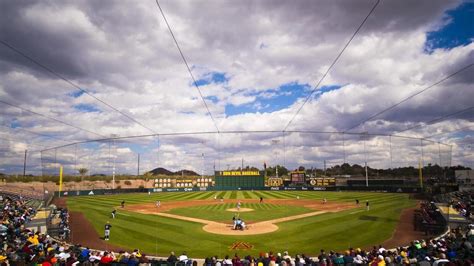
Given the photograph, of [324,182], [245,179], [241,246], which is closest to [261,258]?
[241,246]

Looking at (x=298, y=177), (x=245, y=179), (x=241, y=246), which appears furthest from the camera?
(x=245, y=179)

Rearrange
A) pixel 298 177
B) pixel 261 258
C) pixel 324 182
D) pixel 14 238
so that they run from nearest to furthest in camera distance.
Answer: pixel 261 258 < pixel 14 238 < pixel 298 177 < pixel 324 182

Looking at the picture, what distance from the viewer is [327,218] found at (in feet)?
111

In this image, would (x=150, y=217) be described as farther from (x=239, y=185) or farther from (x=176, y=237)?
(x=239, y=185)

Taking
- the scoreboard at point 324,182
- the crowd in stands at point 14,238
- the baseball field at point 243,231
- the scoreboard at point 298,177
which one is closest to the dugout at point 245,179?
the scoreboard at point 298,177

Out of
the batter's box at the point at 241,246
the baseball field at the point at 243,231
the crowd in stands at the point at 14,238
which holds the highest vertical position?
the crowd in stands at the point at 14,238

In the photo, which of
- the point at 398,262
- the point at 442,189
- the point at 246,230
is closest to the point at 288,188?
the point at 442,189

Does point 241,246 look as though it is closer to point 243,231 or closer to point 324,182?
point 243,231

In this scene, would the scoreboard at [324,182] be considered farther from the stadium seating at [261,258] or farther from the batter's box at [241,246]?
the stadium seating at [261,258]

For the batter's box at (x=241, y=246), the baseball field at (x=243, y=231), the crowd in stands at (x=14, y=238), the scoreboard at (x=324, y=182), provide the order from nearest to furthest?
the crowd in stands at (x=14, y=238) < the batter's box at (x=241, y=246) < the baseball field at (x=243, y=231) < the scoreboard at (x=324, y=182)

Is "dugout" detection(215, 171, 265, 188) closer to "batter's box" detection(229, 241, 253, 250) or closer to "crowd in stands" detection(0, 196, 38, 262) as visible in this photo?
"crowd in stands" detection(0, 196, 38, 262)

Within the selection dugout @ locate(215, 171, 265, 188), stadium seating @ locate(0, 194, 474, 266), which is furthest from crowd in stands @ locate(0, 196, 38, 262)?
dugout @ locate(215, 171, 265, 188)

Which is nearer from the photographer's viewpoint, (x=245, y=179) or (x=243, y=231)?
(x=243, y=231)

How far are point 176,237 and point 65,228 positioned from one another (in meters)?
9.40
